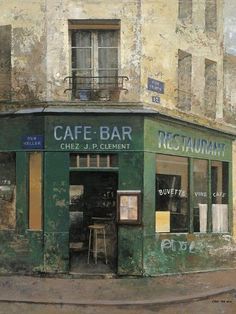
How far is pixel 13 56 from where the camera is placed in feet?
43.2

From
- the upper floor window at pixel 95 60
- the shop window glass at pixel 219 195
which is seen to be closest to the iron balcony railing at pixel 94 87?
the upper floor window at pixel 95 60

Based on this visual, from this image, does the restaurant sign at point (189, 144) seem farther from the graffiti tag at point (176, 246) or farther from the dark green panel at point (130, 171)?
the graffiti tag at point (176, 246)

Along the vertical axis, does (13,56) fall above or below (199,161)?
above

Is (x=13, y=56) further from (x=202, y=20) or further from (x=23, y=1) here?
(x=202, y=20)

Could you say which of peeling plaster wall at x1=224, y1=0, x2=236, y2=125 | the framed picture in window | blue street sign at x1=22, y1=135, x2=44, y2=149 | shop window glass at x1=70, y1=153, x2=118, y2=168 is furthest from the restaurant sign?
blue street sign at x1=22, y1=135, x2=44, y2=149

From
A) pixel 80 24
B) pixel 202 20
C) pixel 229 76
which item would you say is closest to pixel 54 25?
pixel 80 24

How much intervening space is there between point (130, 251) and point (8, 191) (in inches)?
120

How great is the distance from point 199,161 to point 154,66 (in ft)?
9.19

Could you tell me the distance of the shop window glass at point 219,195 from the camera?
14930mm

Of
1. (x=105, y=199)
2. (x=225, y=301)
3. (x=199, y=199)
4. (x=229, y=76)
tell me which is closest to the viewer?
(x=225, y=301)

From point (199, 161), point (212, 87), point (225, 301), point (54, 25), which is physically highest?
point (54, 25)

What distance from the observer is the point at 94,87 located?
43.0ft

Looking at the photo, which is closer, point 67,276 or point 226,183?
point 67,276

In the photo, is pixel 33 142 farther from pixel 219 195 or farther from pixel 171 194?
pixel 219 195
